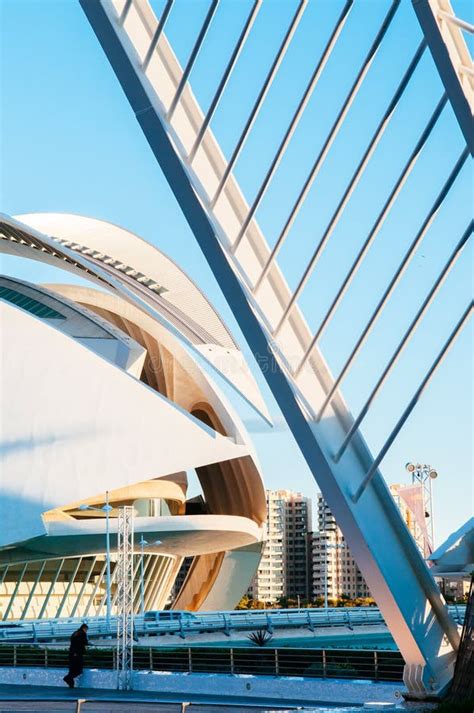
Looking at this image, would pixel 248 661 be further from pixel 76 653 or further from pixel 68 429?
pixel 68 429

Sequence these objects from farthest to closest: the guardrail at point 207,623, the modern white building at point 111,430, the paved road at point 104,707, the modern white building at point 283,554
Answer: the modern white building at point 283,554 → the modern white building at point 111,430 → the guardrail at point 207,623 → the paved road at point 104,707

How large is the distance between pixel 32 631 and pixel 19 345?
435 inches

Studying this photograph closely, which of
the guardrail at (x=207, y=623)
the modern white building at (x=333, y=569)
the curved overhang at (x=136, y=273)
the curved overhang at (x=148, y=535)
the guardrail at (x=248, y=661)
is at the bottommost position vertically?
the guardrail at (x=248, y=661)

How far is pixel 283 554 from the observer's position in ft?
363

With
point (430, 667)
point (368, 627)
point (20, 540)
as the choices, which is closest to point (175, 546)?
point (20, 540)

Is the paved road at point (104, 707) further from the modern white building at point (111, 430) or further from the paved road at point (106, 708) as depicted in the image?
the modern white building at point (111, 430)

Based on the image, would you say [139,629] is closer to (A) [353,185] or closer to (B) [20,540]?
(B) [20,540]

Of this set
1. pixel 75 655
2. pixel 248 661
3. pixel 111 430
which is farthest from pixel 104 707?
pixel 111 430

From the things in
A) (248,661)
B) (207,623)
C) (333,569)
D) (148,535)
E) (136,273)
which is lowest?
(248,661)

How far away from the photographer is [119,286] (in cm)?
4159

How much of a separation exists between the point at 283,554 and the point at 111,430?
76745 millimetres

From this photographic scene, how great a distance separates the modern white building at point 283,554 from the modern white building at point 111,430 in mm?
61639

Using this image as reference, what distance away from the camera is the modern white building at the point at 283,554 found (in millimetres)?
108875

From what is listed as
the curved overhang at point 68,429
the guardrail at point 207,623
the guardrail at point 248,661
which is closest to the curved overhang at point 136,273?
the curved overhang at point 68,429
